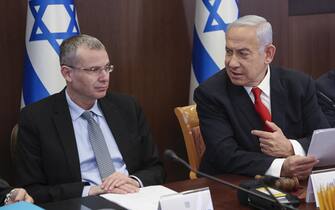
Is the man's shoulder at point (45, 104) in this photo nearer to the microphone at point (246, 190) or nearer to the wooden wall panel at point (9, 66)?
the microphone at point (246, 190)

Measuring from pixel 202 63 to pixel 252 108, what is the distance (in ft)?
4.73

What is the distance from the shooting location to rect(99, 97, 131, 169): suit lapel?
8.88ft

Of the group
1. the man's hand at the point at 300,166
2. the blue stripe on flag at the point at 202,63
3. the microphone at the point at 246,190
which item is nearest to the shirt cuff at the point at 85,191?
the microphone at the point at 246,190

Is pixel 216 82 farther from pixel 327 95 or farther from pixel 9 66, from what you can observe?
pixel 9 66

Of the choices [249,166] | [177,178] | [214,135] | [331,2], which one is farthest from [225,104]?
[331,2]

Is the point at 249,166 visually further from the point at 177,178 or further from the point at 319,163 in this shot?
the point at 177,178

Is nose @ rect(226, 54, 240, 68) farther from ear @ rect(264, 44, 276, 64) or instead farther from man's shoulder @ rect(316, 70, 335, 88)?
man's shoulder @ rect(316, 70, 335, 88)

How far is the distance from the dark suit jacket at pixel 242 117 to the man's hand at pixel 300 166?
0.12 metres

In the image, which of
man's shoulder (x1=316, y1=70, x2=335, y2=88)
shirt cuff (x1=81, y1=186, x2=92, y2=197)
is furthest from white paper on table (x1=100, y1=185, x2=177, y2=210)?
man's shoulder (x1=316, y1=70, x2=335, y2=88)

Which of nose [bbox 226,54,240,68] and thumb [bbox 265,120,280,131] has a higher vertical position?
nose [bbox 226,54,240,68]

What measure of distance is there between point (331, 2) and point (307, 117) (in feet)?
9.70

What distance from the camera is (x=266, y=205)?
1.90 metres

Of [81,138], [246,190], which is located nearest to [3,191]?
[81,138]

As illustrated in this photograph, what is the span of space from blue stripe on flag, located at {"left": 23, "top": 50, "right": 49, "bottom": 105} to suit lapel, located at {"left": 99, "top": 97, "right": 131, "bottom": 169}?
2.54 feet
